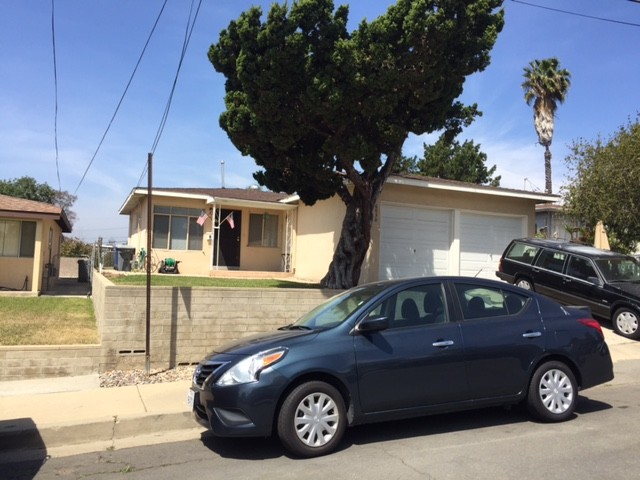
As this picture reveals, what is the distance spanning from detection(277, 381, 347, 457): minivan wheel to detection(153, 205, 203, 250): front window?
16.2 meters

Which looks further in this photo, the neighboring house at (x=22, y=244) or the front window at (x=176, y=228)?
the front window at (x=176, y=228)

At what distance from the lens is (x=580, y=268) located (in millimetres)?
12570

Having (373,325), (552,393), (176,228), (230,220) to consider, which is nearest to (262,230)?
(230,220)

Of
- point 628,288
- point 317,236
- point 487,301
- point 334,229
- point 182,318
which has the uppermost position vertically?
point 334,229

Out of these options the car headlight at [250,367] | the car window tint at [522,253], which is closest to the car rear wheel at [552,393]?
the car headlight at [250,367]

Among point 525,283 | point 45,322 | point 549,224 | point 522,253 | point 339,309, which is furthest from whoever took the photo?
point 549,224

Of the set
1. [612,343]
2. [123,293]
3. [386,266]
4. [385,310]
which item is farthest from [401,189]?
[385,310]

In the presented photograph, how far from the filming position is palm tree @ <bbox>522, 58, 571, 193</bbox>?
111ft

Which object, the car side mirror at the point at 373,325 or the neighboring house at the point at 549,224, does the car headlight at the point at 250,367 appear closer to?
the car side mirror at the point at 373,325

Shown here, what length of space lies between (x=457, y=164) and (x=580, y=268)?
2617 cm

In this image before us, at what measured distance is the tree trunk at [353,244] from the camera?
12.8 meters

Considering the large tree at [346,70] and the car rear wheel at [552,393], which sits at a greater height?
the large tree at [346,70]

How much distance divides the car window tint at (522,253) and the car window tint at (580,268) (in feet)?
3.39

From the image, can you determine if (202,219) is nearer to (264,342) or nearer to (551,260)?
(551,260)
